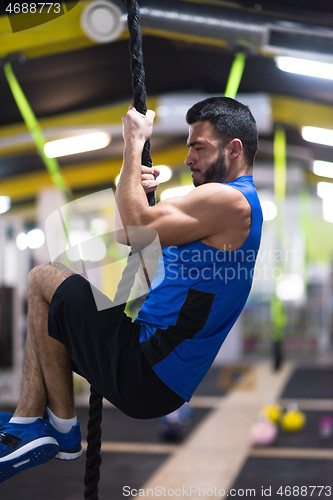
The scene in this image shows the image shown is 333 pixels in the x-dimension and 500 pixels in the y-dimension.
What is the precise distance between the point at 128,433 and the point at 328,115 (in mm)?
4254

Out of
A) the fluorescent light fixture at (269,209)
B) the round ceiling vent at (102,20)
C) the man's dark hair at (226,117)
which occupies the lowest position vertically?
the fluorescent light fixture at (269,209)

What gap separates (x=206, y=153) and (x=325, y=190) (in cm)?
945

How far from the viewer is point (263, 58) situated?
4.79 m

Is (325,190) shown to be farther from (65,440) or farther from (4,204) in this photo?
(65,440)

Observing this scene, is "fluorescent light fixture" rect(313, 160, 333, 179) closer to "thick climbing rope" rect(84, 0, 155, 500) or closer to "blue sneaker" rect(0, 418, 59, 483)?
"thick climbing rope" rect(84, 0, 155, 500)

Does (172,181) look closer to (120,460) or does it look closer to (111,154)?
(111,154)

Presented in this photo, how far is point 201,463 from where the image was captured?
14.2ft

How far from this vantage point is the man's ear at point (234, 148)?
1.50 metres

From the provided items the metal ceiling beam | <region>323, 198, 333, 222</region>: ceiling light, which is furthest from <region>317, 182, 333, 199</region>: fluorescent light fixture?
the metal ceiling beam

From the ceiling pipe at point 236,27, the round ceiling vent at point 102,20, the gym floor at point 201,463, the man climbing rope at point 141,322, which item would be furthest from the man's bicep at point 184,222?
the gym floor at point 201,463

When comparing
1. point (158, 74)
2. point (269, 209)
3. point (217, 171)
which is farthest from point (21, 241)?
point (269, 209)

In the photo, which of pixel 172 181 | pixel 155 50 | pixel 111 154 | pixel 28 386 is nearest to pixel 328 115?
pixel 155 50

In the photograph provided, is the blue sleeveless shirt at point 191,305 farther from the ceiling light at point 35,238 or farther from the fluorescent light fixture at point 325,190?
the fluorescent light fixture at point 325,190

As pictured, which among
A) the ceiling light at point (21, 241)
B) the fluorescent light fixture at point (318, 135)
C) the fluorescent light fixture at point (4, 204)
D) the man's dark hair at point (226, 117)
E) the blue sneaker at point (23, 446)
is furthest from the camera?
the fluorescent light fixture at point (4, 204)
